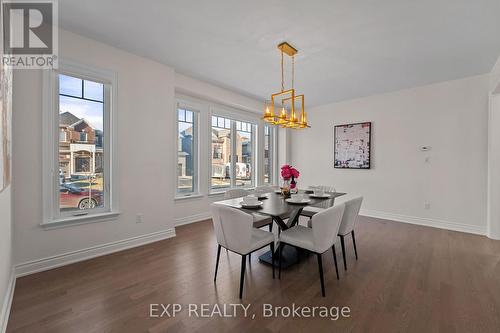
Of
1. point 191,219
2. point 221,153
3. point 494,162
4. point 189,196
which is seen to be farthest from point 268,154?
point 494,162

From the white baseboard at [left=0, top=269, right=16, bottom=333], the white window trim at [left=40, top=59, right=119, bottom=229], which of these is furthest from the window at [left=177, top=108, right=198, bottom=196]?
the white baseboard at [left=0, top=269, right=16, bottom=333]

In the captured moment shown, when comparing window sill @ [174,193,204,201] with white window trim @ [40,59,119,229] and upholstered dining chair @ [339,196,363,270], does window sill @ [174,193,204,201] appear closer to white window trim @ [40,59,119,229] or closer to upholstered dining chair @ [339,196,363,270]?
white window trim @ [40,59,119,229]

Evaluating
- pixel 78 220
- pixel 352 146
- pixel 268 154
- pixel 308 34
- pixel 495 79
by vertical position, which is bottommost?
pixel 78 220

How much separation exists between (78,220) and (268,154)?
15.6ft

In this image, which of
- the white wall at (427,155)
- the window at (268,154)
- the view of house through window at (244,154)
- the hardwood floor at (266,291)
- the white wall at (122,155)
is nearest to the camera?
the hardwood floor at (266,291)

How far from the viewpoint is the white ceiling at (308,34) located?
7.23 ft

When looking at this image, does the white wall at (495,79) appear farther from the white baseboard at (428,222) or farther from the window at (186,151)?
the window at (186,151)

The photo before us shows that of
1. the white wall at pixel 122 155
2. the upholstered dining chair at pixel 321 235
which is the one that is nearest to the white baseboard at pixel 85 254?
the white wall at pixel 122 155

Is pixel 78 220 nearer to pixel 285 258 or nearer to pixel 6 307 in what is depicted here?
pixel 6 307

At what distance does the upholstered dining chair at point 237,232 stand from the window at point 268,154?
13.7ft

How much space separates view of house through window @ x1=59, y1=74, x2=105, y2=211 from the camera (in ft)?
8.98

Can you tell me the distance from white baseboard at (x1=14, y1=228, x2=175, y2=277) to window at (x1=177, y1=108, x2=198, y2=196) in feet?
3.81

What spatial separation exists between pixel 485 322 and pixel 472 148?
344cm

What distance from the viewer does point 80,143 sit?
9.43 ft
